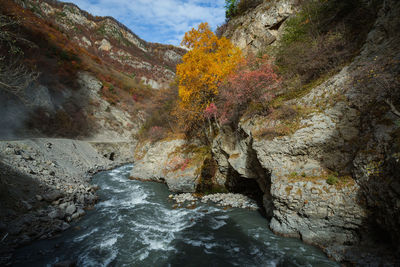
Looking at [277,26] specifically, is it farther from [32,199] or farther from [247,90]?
[32,199]

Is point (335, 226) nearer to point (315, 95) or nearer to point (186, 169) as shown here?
point (315, 95)

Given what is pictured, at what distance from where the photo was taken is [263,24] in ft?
63.8

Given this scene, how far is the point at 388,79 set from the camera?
236 inches

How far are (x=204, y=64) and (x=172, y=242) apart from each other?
13.4m

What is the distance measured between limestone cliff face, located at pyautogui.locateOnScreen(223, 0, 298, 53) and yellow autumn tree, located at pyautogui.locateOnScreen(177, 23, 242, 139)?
6.22 meters

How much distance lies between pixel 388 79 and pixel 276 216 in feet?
23.3

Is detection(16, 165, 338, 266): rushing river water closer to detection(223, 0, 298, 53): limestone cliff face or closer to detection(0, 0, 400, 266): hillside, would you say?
detection(0, 0, 400, 266): hillside

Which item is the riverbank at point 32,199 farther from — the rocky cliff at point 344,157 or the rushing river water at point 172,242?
the rocky cliff at point 344,157

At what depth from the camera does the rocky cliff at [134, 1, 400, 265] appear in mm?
5547

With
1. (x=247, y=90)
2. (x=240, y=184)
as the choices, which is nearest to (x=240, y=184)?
(x=240, y=184)

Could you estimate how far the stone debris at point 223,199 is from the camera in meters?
11.1

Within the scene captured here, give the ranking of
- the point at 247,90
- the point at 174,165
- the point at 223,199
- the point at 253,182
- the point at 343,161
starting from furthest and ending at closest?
the point at 174,165
the point at 253,182
the point at 223,199
the point at 247,90
the point at 343,161

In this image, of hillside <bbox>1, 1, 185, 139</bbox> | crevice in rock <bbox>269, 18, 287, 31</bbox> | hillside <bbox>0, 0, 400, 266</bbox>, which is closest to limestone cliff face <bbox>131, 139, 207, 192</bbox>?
hillside <bbox>0, 0, 400, 266</bbox>

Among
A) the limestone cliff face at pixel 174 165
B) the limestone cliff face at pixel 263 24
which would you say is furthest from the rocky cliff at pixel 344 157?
the limestone cliff face at pixel 263 24
